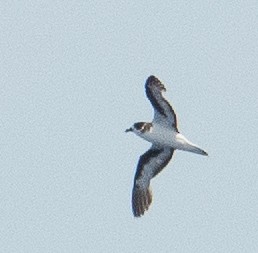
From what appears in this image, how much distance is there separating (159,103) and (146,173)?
4245mm

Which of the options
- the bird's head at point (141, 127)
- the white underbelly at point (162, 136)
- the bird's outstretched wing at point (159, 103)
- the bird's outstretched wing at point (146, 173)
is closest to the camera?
the bird's outstretched wing at point (159, 103)

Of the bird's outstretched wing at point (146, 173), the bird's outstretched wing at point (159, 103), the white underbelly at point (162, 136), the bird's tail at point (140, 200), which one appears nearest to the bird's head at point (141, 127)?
the white underbelly at point (162, 136)

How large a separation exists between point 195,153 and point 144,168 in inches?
153

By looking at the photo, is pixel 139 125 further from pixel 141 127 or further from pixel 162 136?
pixel 162 136

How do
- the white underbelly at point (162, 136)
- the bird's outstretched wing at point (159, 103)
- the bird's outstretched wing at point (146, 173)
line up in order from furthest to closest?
the bird's outstretched wing at point (146, 173), the white underbelly at point (162, 136), the bird's outstretched wing at point (159, 103)

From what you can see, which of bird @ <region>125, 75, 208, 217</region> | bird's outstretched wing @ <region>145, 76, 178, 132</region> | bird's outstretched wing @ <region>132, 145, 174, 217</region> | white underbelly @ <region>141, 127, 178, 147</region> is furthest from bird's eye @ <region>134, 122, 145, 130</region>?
bird's outstretched wing @ <region>132, 145, 174, 217</region>

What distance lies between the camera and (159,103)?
35.0 metres

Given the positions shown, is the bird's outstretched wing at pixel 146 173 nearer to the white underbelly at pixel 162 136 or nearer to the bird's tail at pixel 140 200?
the bird's tail at pixel 140 200

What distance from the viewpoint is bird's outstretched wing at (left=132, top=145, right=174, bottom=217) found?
37.4 m

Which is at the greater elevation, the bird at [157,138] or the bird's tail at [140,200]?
the bird at [157,138]

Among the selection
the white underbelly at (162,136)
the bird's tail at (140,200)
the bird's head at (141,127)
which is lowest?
the bird's tail at (140,200)

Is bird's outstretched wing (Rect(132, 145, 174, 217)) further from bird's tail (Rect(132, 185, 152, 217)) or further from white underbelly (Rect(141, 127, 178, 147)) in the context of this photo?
white underbelly (Rect(141, 127, 178, 147))

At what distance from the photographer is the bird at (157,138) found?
3484 cm

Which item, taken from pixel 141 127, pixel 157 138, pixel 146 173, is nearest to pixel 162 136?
pixel 157 138
